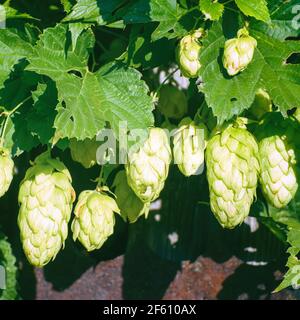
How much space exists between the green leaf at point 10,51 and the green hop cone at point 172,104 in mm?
401

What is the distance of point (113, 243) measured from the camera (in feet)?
8.14

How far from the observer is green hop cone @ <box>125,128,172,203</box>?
1734 mm

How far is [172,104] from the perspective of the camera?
2027mm

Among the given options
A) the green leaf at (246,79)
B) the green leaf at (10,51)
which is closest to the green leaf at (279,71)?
the green leaf at (246,79)

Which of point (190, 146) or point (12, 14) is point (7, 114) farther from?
point (190, 146)

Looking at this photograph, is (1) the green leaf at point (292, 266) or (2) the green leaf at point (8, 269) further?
(2) the green leaf at point (8, 269)

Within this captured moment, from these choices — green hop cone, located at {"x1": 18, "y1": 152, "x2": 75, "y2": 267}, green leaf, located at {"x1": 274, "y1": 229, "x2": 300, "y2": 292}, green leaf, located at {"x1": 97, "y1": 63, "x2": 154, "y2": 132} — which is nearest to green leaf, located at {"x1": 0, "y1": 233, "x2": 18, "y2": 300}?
green hop cone, located at {"x1": 18, "y1": 152, "x2": 75, "y2": 267}

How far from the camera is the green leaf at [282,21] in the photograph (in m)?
1.74

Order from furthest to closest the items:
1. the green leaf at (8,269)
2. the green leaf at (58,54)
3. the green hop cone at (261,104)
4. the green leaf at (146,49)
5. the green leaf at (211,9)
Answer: the green leaf at (8,269)
the green hop cone at (261,104)
the green leaf at (146,49)
the green leaf at (58,54)
the green leaf at (211,9)

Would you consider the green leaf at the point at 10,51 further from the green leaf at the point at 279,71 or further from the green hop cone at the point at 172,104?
the green leaf at the point at 279,71

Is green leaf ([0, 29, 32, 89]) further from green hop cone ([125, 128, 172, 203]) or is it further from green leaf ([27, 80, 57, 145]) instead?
green hop cone ([125, 128, 172, 203])

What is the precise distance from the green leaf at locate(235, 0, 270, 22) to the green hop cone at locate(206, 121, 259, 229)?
0.91 ft

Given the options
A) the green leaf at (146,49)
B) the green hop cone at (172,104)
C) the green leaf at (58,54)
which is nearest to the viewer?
the green leaf at (58,54)
